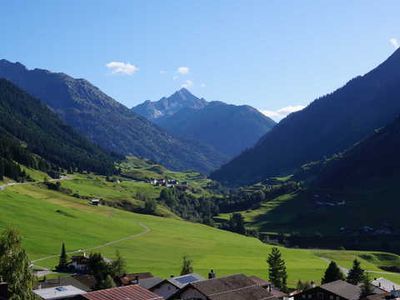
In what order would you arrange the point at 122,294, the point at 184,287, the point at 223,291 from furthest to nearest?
the point at 184,287, the point at 223,291, the point at 122,294

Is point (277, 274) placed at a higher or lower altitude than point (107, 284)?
higher

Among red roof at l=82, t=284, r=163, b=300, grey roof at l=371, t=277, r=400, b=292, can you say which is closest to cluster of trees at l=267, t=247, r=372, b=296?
grey roof at l=371, t=277, r=400, b=292

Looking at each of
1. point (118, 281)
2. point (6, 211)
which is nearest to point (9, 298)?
point (118, 281)

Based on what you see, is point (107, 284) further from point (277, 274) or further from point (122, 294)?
point (277, 274)

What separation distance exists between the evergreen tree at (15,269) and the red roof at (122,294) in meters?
17.0

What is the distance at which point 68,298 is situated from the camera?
293 feet

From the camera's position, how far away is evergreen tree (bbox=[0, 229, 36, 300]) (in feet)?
191

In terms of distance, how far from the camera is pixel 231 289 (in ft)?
298

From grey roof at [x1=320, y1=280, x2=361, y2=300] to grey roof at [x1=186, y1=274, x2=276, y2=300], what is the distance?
18.4m

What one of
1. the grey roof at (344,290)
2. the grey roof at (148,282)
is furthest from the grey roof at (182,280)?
the grey roof at (344,290)

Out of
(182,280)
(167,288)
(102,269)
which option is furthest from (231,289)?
(102,269)

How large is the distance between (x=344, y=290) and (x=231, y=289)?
29962 millimetres

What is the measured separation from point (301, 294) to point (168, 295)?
85.2 feet

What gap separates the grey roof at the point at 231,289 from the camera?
285 feet
